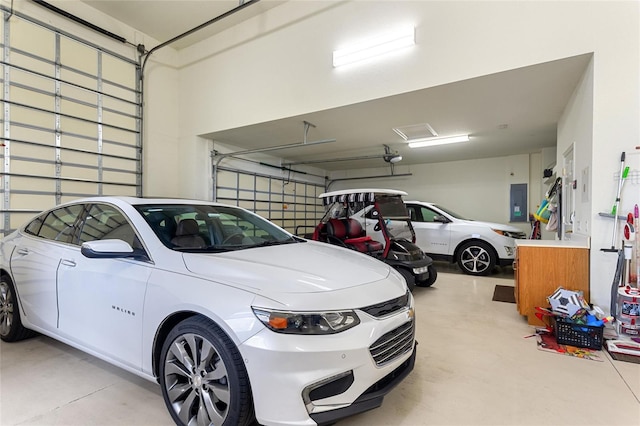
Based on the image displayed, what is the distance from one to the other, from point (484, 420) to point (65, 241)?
299 centimetres

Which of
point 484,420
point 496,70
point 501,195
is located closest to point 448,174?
point 501,195

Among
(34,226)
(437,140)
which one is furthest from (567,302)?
(34,226)

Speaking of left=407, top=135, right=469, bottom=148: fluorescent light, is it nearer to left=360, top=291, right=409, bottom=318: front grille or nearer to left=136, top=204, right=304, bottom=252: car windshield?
left=136, top=204, right=304, bottom=252: car windshield

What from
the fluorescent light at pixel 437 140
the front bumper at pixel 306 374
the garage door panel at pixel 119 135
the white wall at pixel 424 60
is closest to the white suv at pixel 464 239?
the fluorescent light at pixel 437 140

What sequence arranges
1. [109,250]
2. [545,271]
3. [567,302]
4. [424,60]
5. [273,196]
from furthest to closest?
[273,196]
[424,60]
[545,271]
[567,302]
[109,250]

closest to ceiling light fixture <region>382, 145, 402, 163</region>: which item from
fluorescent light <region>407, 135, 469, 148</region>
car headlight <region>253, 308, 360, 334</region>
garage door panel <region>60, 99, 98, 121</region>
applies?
fluorescent light <region>407, 135, 469, 148</region>

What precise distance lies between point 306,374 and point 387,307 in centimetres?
55

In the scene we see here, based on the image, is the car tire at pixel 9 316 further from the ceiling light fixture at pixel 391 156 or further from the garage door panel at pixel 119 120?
the ceiling light fixture at pixel 391 156

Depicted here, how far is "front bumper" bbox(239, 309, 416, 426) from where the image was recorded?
1.30m

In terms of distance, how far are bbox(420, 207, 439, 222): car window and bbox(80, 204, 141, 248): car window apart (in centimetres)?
560

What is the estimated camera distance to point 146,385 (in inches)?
81.2

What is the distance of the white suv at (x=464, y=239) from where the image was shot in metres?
5.77

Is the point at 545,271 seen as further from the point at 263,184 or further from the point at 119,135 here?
the point at 119,135

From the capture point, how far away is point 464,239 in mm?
5996
